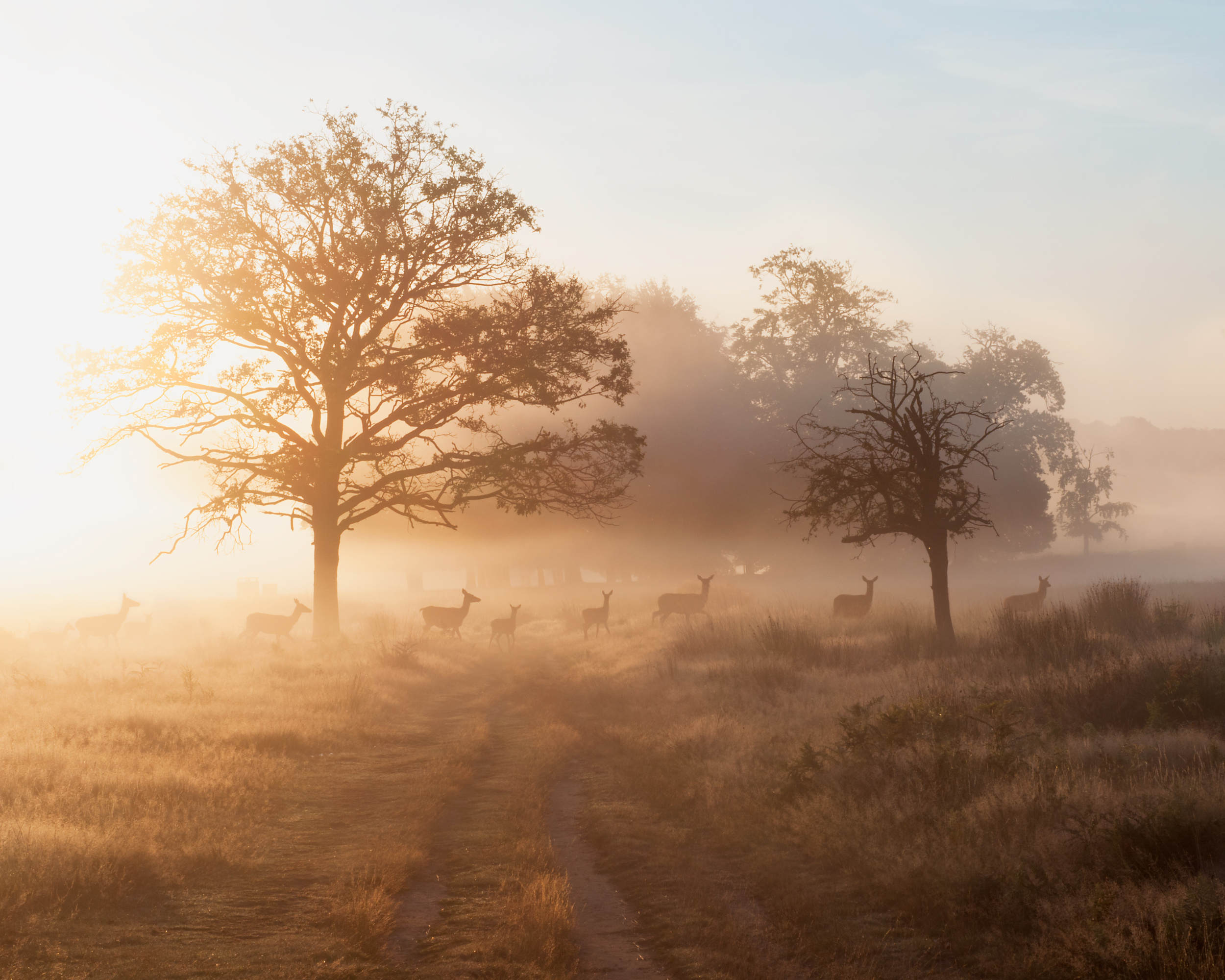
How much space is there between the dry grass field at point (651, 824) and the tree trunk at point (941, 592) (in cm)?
101

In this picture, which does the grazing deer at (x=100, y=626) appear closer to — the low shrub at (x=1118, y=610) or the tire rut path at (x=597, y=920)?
the tire rut path at (x=597, y=920)

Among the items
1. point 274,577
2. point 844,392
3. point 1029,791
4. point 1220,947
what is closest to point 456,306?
point 1029,791

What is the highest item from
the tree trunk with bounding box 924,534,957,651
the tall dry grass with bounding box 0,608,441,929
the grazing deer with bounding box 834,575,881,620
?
the tree trunk with bounding box 924,534,957,651

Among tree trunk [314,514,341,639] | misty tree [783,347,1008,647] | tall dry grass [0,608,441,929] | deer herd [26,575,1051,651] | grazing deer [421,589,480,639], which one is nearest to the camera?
tall dry grass [0,608,441,929]

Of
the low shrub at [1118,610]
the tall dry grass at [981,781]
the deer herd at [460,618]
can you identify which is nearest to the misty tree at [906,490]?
the tall dry grass at [981,781]

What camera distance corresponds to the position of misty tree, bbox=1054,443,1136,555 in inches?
2386

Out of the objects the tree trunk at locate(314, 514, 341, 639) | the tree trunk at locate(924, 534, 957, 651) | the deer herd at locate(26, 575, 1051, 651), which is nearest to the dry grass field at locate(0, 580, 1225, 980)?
the tree trunk at locate(924, 534, 957, 651)

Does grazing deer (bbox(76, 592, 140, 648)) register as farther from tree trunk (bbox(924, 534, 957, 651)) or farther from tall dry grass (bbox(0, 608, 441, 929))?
tree trunk (bbox(924, 534, 957, 651))

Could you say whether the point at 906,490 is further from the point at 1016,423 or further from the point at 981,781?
the point at 1016,423

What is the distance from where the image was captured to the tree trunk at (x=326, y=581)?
24.5 metres

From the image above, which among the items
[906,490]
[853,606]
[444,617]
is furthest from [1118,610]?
[444,617]

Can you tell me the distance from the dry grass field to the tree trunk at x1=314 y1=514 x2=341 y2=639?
25.1 feet

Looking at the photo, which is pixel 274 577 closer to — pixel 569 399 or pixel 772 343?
pixel 772 343

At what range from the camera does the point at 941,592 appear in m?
18.4
